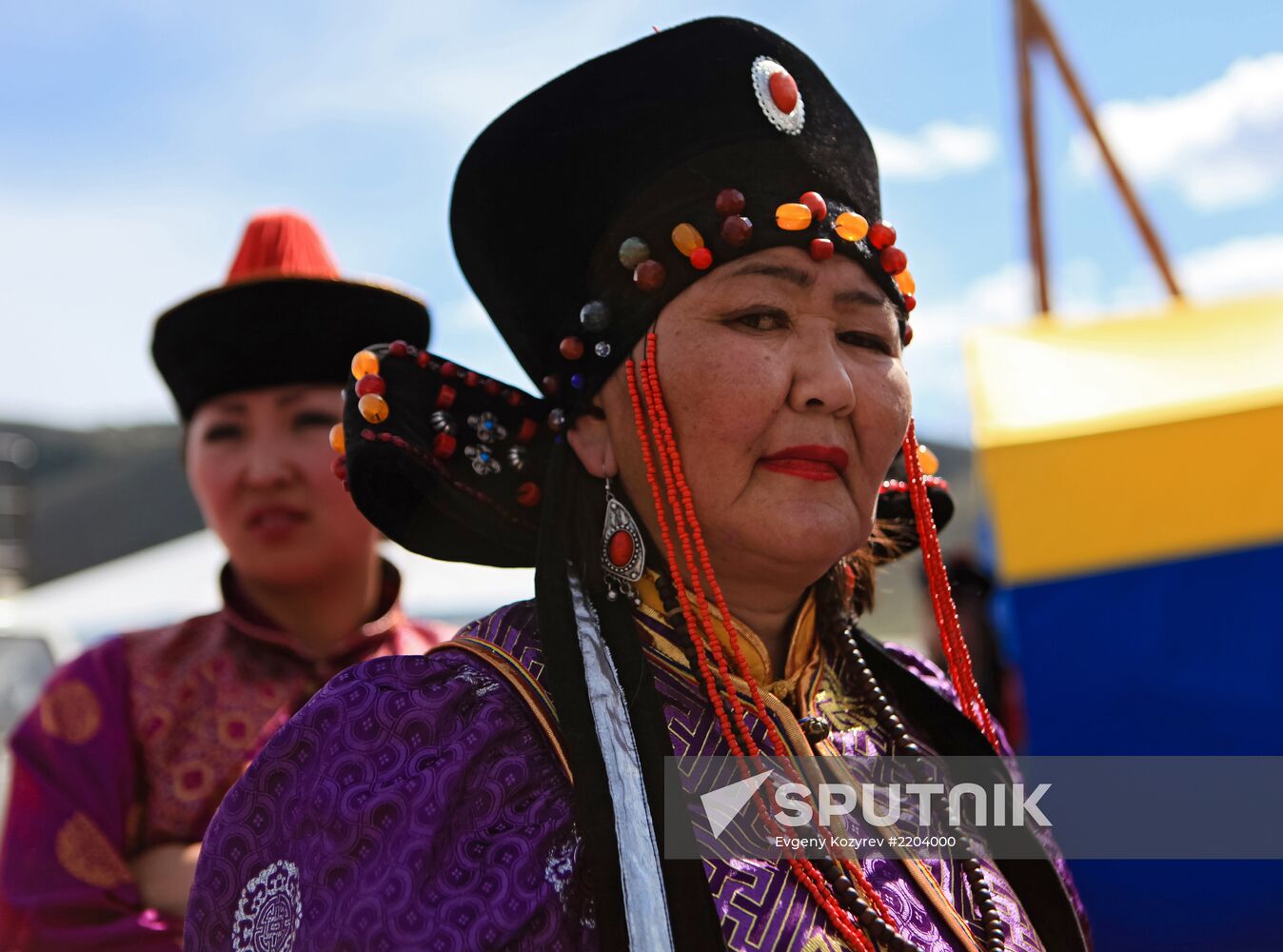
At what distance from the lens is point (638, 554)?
179 centimetres

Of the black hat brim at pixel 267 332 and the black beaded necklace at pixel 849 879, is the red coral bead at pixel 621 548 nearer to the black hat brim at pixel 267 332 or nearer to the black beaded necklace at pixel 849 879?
the black beaded necklace at pixel 849 879

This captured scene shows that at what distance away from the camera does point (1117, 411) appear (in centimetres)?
468

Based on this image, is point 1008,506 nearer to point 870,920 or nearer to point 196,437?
point 196,437

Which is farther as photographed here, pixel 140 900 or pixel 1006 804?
pixel 140 900

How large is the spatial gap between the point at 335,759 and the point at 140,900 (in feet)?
4.16

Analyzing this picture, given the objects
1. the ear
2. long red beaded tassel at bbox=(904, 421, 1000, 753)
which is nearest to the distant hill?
the ear

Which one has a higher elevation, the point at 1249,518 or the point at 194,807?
the point at 1249,518

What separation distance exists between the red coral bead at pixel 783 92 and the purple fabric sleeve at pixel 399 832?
34.9 inches

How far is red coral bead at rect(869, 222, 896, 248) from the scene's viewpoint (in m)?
1.79

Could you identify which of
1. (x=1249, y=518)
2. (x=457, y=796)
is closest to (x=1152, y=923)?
(x=1249, y=518)

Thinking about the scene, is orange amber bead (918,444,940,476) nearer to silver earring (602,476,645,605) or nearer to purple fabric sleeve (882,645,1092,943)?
purple fabric sleeve (882,645,1092,943)

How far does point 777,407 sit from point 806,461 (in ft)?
0.30

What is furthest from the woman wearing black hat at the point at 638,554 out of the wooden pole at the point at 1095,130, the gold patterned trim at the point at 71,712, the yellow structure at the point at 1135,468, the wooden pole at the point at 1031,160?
the wooden pole at the point at 1095,130

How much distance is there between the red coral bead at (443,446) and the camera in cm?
184
